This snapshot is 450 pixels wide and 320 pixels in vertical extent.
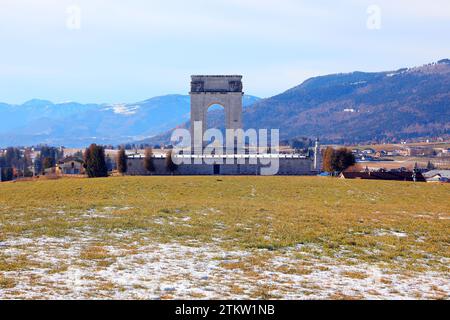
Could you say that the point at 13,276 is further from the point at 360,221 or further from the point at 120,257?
the point at 360,221

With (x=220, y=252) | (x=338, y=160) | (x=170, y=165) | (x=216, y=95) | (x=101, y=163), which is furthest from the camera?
(x=216, y=95)

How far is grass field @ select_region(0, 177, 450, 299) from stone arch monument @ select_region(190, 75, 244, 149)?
43.0m

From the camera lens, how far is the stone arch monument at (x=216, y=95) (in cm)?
6825

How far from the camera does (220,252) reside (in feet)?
49.1

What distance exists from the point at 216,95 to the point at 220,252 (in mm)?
54828

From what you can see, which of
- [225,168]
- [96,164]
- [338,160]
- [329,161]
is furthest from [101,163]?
[338,160]

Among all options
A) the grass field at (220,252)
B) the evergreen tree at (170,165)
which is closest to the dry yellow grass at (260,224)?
the grass field at (220,252)

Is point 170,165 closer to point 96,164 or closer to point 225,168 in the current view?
point 225,168

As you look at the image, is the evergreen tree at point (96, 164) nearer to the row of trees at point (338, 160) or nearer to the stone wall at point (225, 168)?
the stone wall at point (225, 168)

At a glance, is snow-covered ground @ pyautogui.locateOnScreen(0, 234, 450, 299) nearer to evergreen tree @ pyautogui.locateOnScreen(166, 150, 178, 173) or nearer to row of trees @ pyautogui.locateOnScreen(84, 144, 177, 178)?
evergreen tree @ pyautogui.locateOnScreen(166, 150, 178, 173)

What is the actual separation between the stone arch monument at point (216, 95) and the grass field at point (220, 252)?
141ft
